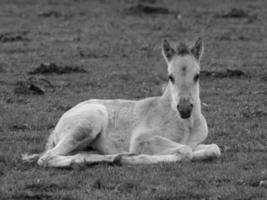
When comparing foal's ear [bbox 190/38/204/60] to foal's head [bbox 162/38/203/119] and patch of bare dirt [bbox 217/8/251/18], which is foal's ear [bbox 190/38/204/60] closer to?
foal's head [bbox 162/38/203/119]

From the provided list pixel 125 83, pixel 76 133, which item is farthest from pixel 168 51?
pixel 125 83

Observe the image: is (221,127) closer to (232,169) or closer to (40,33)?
(232,169)

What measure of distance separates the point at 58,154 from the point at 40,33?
663 inches

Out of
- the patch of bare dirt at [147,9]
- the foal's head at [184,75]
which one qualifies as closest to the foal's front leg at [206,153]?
the foal's head at [184,75]

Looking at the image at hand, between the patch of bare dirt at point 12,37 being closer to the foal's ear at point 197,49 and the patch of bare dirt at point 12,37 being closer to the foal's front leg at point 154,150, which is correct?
the foal's ear at point 197,49

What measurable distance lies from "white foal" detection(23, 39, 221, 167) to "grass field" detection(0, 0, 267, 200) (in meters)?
0.25

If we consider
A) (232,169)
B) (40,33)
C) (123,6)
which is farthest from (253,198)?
(123,6)

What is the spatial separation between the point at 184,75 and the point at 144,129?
1008 millimetres

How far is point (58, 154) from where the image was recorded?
10.4m

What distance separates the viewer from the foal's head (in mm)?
10227

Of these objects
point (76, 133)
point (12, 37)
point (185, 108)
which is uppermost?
point (185, 108)

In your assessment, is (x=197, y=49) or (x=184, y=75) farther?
(x=197, y=49)

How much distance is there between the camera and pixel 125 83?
717 inches

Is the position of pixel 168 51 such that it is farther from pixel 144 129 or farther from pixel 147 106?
pixel 144 129
